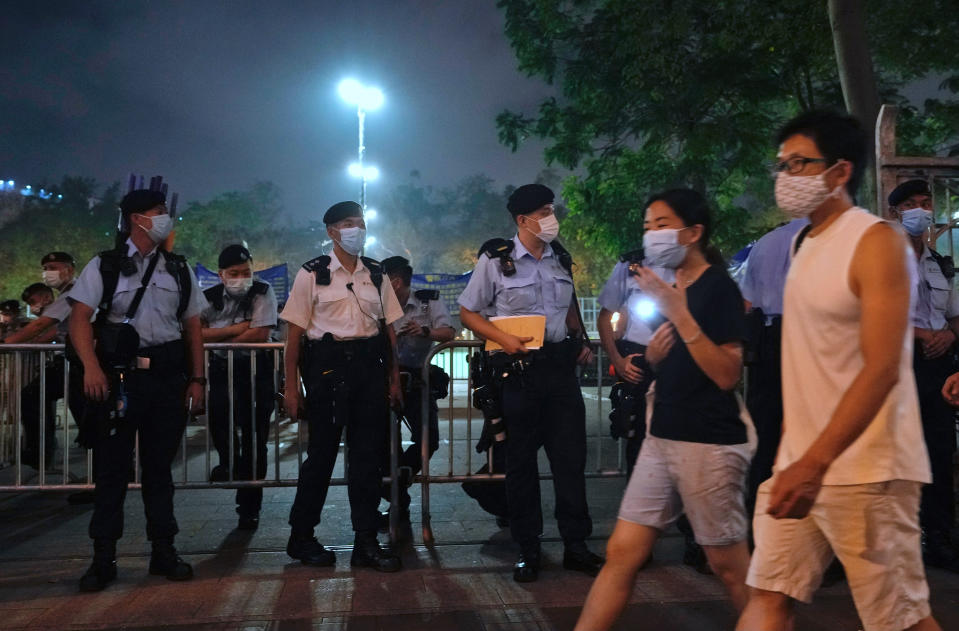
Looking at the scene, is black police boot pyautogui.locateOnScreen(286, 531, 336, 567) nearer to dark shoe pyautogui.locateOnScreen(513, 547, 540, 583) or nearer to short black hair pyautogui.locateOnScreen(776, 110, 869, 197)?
dark shoe pyautogui.locateOnScreen(513, 547, 540, 583)

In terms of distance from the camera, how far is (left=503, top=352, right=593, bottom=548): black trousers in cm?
463

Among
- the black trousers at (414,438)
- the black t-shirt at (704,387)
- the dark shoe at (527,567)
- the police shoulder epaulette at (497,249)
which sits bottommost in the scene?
the dark shoe at (527,567)

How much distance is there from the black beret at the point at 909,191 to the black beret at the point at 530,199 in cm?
212

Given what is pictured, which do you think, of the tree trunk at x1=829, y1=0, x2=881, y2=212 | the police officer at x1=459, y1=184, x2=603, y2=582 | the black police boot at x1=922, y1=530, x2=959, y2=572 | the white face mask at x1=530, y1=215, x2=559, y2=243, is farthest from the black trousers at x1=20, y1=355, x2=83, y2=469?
the tree trunk at x1=829, y1=0, x2=881, y2=212

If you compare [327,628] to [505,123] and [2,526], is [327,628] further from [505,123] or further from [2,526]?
[505,123]

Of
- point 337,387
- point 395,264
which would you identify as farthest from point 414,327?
point 337,387

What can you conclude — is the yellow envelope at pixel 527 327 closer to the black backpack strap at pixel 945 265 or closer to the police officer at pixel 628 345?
the police officer at pixel 628 345

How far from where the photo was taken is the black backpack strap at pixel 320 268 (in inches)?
193

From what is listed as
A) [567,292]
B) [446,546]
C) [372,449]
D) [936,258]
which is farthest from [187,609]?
[936,258]

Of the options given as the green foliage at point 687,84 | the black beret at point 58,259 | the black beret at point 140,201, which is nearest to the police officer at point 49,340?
the black beret at point 58,259

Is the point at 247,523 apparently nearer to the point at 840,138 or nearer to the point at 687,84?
the point at 840,138

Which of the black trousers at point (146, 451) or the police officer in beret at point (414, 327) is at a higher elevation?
the police officer in beret at point (414, 327)

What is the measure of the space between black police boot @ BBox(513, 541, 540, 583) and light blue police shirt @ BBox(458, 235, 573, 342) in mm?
1182

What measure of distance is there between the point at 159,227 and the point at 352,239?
3.59 feet
